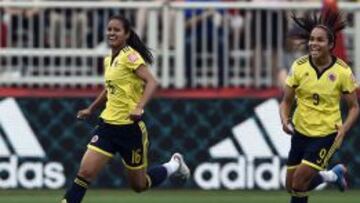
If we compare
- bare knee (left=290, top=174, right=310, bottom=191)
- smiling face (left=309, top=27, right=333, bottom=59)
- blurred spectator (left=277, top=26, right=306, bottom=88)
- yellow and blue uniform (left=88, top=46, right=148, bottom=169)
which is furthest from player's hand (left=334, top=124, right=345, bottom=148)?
blurred spectator (left=277, top=26, right=306, bottom=88)

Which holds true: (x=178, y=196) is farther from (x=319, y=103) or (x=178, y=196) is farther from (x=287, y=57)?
(x=319, y=103)

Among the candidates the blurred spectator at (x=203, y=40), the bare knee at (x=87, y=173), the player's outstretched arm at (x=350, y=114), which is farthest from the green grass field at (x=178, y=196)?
the player's outstretched arm at (x=350, y=114)

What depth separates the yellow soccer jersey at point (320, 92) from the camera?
48.2ft

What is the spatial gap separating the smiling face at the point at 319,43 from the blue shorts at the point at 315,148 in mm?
833

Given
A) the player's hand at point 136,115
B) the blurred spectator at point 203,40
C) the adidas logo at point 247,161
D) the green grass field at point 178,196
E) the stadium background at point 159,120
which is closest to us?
the player's hand at point 136,115

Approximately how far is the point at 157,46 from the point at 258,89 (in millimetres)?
1512

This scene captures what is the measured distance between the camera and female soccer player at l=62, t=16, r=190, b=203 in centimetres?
1445

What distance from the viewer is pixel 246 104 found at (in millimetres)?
19688

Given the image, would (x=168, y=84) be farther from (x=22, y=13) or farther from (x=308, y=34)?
(x=308, y=34)

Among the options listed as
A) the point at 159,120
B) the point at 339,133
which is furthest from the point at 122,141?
the point at 159,120

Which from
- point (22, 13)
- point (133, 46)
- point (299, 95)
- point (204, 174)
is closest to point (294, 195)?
point (299, 95)

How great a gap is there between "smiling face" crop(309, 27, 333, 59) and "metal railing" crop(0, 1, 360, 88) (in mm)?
5252

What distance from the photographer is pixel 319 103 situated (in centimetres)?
1471

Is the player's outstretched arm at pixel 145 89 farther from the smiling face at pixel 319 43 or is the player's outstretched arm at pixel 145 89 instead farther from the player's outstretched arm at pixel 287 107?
the smiling face at pixel 319 43
